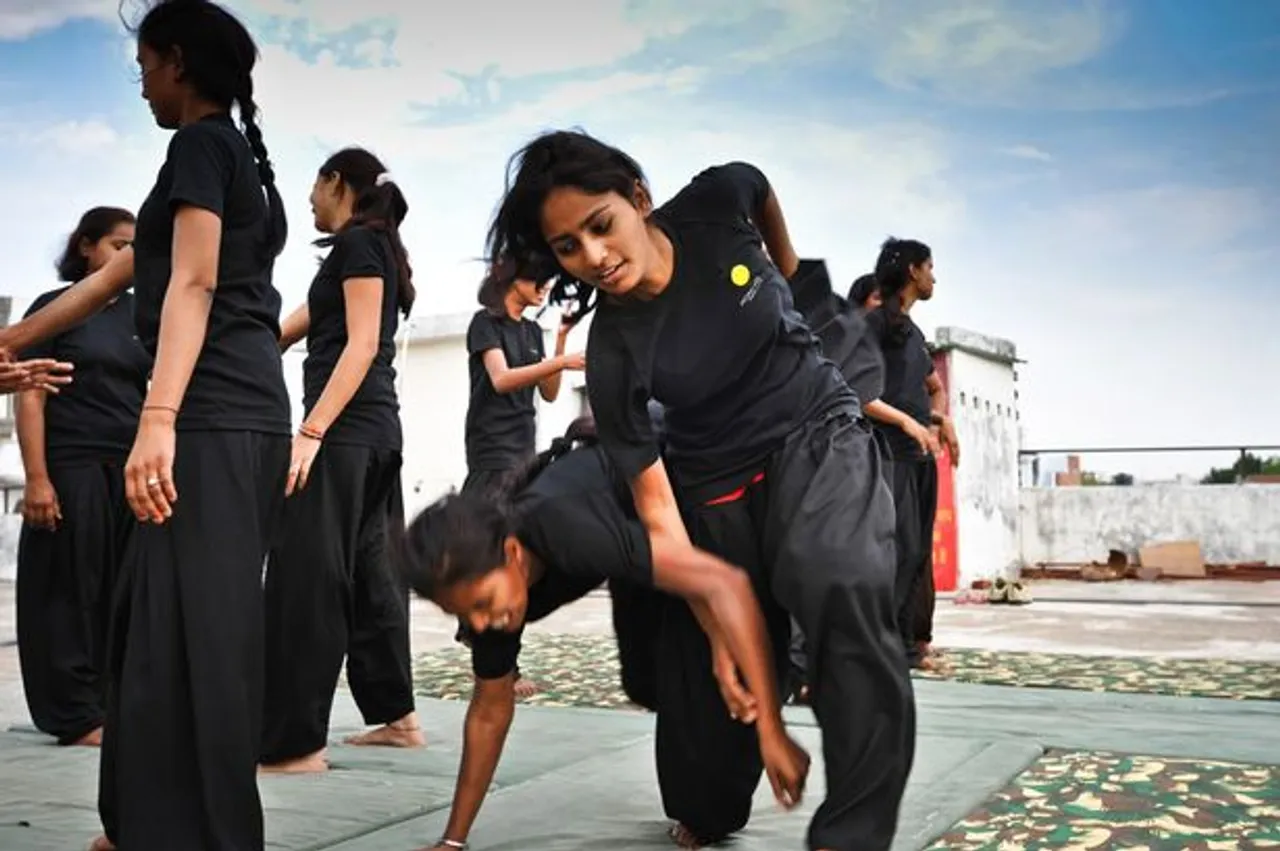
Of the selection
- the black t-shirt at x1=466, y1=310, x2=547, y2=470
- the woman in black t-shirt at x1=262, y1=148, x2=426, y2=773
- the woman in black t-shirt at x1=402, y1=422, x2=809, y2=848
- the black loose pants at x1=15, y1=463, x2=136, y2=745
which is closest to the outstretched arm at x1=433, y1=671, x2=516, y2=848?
the woman in black t-shirt at x1=402, y1=422, x2=809, y2=848

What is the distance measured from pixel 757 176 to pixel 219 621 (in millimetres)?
1342

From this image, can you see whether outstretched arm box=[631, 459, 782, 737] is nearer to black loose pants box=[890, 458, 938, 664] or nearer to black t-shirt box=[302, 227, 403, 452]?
black t-shirt box=[302, 227, 403, 452]

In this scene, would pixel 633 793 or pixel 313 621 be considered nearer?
Result: pixel 633 793

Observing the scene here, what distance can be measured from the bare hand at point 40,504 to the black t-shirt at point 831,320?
2.37 metres

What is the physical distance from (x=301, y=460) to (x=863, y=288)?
297 cm

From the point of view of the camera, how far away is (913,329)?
5.57 m

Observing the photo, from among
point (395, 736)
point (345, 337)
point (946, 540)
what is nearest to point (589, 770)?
point (395, 736)

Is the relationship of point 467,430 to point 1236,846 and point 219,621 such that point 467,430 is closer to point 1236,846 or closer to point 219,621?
point 219,621

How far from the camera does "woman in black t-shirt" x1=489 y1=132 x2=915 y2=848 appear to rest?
2.25m

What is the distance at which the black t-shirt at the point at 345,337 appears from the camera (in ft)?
11.8

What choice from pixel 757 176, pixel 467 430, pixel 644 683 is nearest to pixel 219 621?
pixel 644 683

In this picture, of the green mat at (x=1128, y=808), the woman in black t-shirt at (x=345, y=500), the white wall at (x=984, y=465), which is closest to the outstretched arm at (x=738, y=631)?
the green mat at (x=1128, y=808)

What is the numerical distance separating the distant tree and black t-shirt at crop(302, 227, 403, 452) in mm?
13483

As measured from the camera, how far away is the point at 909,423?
5.34 meters
